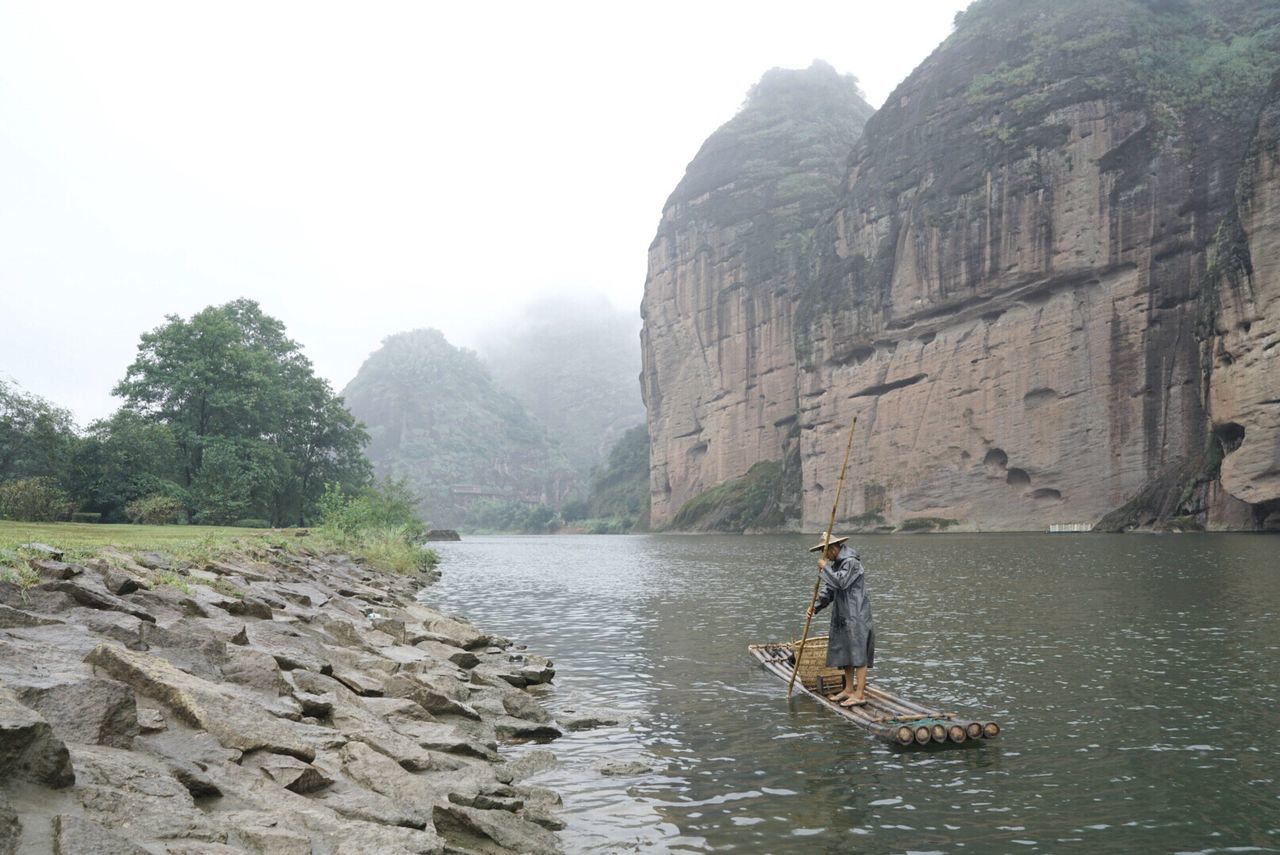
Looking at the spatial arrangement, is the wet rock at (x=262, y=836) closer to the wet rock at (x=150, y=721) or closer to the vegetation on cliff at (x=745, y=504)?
the wet rock at (x=150, y=721)

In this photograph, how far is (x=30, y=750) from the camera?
4504 millimetres

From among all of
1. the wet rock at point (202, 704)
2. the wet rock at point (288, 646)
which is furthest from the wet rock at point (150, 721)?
the wet rock at point (288, 646)

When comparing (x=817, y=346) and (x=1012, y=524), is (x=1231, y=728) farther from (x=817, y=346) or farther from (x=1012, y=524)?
(x=817, y=346)

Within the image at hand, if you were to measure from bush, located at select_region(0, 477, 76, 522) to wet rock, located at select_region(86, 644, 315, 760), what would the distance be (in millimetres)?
27662

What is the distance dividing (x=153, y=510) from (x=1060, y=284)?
6087cm

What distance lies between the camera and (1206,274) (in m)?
55.2

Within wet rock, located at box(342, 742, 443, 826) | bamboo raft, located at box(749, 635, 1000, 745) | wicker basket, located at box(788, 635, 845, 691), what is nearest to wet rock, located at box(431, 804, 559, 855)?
wet rock, located at box(342, 742, 443, 826)

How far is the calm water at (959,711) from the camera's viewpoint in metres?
7.83

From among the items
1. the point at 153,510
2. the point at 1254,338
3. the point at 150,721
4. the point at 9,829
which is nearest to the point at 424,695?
the point at 150,721

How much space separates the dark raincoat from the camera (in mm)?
12477

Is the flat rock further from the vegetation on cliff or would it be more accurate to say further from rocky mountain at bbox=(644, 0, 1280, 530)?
the vegetation on cliff

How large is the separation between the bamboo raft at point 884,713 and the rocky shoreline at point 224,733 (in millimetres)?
4071

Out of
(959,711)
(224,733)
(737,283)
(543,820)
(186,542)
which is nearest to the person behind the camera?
(224,733)

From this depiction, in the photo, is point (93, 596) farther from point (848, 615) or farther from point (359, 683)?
point (848, 615)
